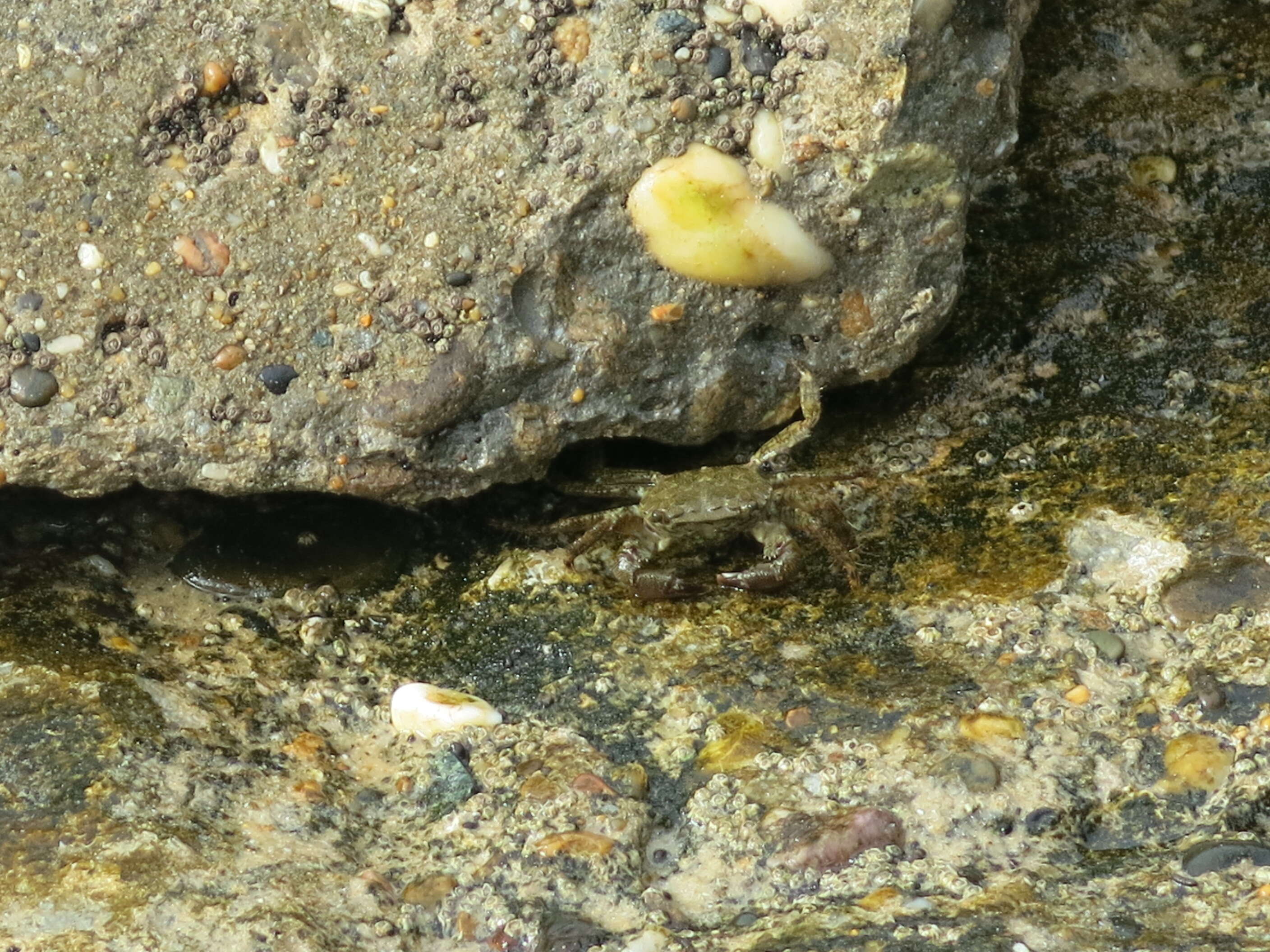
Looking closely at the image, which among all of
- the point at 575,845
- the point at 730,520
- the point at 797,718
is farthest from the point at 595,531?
the point at 575,845

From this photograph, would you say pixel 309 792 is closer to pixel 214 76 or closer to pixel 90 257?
pixel 90 257

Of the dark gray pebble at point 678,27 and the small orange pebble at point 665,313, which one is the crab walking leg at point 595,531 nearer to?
the small orange pebble at point 665,313

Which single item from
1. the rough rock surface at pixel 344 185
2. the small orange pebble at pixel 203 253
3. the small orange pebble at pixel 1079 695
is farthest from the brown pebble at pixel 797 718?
the small orange pebble at pixel 203 253

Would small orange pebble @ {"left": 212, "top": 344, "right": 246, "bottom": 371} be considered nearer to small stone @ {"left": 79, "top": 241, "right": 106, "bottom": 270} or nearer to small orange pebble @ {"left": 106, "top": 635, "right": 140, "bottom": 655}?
small stone @ {"left": 79, "top": 241, "right": 106, "bottom": 270}

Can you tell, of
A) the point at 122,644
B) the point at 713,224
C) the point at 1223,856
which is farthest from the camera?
the point at 122,644

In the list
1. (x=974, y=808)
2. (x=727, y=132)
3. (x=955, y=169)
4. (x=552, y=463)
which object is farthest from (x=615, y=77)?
(x=974, y=808)

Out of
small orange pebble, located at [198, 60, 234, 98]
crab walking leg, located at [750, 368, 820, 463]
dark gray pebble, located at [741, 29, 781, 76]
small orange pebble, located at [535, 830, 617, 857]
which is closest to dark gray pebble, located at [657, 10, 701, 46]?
dark gray pebble, located at [741, 29, 781, 76]
